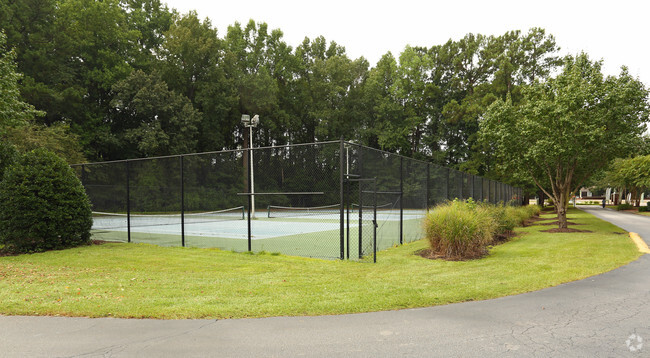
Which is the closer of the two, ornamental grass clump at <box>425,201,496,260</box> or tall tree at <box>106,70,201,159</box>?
ornamental grass clump at <box>425,201,496,260</box>

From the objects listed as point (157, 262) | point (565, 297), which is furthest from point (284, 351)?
point (157, 262)

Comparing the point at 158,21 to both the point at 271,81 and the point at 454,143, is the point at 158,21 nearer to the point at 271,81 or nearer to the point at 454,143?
the point at 271,81

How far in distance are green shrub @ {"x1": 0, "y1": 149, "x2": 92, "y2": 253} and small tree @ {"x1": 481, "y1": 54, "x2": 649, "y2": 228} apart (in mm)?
16174

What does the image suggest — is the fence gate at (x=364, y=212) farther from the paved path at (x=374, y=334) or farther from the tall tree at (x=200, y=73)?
the tall tree at (x=200, y=73)

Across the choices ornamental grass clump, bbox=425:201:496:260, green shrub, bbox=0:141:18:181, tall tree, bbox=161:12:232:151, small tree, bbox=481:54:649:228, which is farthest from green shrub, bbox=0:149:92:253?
tall tree, bbox=161:12:232:151

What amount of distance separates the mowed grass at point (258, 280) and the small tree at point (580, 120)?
585 centimetres

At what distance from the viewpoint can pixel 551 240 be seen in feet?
38.9

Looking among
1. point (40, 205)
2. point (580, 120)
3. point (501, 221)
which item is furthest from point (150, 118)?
point (580, 120)

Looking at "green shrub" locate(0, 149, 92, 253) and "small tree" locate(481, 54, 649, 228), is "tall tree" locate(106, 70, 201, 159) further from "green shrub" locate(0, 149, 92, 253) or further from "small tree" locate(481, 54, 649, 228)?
"small tree" locate(481, 54, 649, 228)

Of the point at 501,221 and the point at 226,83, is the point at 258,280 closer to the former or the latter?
the point at 501,221

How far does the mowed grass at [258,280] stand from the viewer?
468 centimetres

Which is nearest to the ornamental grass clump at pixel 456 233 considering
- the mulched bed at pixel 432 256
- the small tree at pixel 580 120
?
the mulched bed at pixel 432 256

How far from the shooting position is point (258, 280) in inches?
242

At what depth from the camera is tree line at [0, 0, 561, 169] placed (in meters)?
29.6
